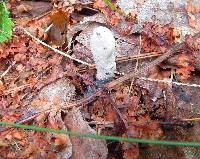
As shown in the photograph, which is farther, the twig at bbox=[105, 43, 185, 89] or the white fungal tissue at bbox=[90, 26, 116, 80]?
the twig at bbox=[105, 43, 185, 89]

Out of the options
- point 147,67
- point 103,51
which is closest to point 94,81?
point 103,51

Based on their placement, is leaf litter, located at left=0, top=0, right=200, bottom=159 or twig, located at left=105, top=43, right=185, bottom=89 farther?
twig, located at left=105, top=43, right=185, bottom=89

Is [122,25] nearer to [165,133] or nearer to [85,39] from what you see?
[85,39]

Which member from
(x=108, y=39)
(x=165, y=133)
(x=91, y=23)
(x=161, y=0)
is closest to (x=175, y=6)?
(x=161, y=0)

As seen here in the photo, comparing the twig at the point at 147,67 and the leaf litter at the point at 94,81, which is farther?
the twig at the point at 147,67

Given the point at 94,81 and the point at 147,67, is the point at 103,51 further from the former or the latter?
the point at 147,67
